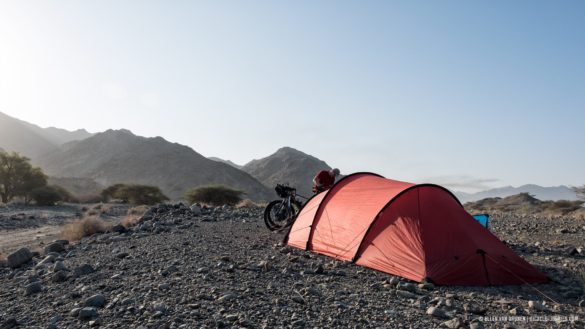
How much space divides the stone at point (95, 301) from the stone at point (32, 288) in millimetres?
1574

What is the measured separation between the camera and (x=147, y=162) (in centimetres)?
7606

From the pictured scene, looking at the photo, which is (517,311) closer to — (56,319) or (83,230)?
(56,319)

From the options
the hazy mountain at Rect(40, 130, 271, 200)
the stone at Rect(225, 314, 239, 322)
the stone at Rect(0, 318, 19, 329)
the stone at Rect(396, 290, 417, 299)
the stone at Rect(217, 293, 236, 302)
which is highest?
the hazy mountain at Rect(40, 130, 271, 200)

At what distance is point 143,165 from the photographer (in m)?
75.0

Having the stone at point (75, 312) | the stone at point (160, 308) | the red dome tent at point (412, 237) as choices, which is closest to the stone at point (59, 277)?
the stone at point (75, 312)

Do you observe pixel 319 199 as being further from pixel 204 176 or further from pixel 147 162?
pixel 147 162

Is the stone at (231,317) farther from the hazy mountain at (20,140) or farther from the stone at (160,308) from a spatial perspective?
the hazy mountain at (20,140)

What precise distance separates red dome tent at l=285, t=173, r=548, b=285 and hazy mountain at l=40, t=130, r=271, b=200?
5323 cm

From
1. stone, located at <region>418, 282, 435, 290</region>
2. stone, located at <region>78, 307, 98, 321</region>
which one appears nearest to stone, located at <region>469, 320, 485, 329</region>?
stone, located at <region>418, 282, 435, 290</region>

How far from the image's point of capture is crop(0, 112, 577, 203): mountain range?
68000mm

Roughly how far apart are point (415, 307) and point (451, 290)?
1.32 m

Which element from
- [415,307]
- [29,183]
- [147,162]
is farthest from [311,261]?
[147,162]

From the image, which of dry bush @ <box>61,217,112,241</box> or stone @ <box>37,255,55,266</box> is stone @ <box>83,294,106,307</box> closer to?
stone @ <box>37,255,55,266</box>

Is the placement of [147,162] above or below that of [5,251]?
above
